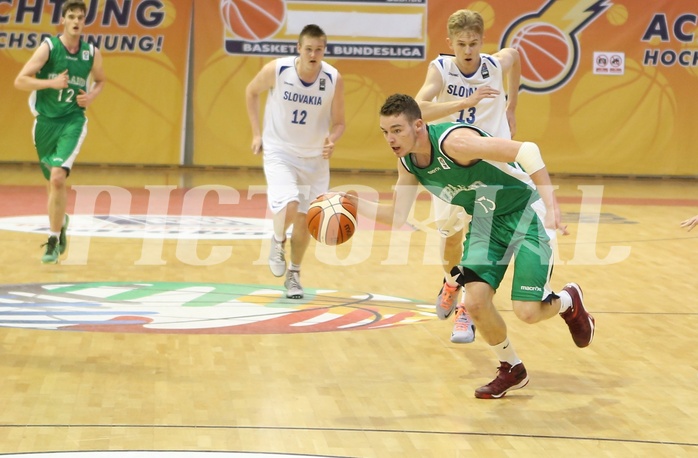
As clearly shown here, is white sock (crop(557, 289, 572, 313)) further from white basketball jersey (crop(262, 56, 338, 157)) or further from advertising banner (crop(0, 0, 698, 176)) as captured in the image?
advertising banner (crop(0, 0, 698, 176))

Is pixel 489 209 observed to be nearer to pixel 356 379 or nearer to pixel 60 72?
pixel 356 379

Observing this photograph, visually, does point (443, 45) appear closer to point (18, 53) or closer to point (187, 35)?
point (187, 35)

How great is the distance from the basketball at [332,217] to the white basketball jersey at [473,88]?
6.04 ft

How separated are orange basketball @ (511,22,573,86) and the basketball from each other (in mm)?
12504

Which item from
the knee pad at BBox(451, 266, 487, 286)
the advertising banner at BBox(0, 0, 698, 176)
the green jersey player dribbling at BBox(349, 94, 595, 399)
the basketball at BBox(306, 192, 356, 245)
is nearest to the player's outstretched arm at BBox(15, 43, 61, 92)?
the basketball at BBox(306, 192, 356, 245)

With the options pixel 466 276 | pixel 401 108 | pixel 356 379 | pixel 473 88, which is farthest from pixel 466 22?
pixel 356 379

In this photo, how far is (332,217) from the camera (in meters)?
6.18

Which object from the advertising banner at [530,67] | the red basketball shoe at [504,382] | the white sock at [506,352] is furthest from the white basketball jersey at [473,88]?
the advertising banner at [530,67]

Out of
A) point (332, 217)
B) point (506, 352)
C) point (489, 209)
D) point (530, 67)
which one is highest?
point (530, 67)

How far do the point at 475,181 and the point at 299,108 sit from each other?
10.2 feet

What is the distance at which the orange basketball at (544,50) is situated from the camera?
18.2 meters

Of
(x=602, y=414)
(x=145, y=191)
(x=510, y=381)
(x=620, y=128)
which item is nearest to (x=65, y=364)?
(x=510, y=381)

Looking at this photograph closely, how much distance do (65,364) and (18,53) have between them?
12.2 meters

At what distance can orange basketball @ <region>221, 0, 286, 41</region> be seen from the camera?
17766 millimetres
